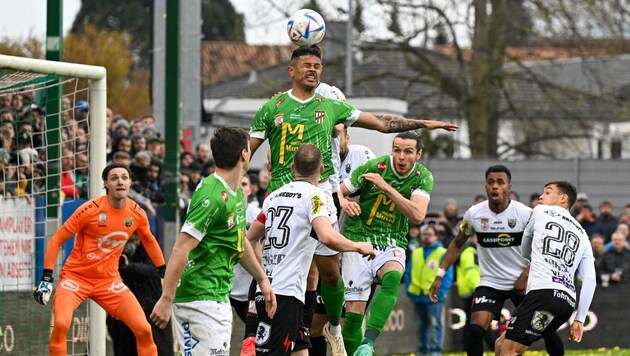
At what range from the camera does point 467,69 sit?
36.3m

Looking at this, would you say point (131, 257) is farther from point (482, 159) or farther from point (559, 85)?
point (559, 85)

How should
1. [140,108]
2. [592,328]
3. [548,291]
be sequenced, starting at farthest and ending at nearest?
1. [140,108]
2. [592,328]
3. [548,291]

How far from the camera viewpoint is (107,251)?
42.3 ft

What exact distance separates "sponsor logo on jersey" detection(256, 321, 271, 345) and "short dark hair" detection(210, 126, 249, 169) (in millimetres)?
1406

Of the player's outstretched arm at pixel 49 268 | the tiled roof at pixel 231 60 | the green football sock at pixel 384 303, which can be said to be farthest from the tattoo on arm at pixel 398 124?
the tiled roof at pixel 231 60

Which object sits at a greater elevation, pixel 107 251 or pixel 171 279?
pixel 171 279

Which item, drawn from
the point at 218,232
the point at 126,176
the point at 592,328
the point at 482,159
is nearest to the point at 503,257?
the point at 126,176

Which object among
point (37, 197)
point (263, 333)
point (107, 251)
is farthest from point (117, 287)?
point (263, 333)

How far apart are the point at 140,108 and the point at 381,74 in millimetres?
17134

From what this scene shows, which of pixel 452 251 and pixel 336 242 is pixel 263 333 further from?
pixel 452 251

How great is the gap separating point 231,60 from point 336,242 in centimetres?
4819

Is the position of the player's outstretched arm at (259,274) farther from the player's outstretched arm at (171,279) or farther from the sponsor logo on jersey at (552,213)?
the sponsor logo on jersey at (552,213)

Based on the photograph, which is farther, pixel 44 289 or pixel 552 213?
pixel 44 289

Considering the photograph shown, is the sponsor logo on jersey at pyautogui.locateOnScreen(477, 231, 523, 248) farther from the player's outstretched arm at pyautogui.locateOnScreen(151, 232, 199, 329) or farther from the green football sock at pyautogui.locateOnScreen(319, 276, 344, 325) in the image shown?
the player's outstretched arm at pyautogui.locateOnScreen(151, 232, 199, 329)
